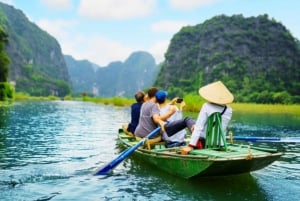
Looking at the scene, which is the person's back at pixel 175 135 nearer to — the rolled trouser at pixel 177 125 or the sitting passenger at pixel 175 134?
the sitting passenger at pixel 175 134

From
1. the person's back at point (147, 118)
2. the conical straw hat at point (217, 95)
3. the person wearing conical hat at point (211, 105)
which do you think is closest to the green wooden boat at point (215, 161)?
the person wearing conical hat at point (211, 105)

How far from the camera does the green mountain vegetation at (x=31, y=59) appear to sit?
133 m

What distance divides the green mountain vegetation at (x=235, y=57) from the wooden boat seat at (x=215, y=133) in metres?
63.7

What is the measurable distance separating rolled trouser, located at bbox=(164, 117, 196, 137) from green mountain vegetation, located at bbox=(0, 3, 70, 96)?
398 ft

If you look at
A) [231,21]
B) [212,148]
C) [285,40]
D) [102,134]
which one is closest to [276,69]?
[285,40]

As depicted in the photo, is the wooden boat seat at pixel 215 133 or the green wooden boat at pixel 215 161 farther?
the wooden boat seat at pixel 215 133

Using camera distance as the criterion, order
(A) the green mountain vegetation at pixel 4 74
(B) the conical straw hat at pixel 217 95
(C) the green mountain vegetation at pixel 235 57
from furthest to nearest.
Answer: (C) the green mountain vegetation at pixel 235 57, (A) the green mountain vegetation at pixel 4 74, (B) the conical straw hat at pixel 217 95

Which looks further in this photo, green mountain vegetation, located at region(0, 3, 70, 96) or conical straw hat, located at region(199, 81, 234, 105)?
green mountain vegetation, located at region(0, 3, 70, 96)

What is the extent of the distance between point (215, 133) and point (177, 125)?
130 centimetres

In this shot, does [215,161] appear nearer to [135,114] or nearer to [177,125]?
[177,125]


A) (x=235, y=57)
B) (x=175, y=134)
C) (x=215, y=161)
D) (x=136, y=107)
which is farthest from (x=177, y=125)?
(x=235, y=57)

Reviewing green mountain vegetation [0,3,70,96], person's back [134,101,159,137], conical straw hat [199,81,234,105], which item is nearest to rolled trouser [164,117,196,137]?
person's back [134,101,159,137]

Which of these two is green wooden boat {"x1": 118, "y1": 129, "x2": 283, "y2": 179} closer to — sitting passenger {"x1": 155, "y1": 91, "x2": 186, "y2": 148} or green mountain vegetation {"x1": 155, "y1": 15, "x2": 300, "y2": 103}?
sitting passenger {"x1": 155, "y1": 91, "x2": 186, "y2": 148}

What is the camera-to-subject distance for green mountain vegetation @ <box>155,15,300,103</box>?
259 ft
